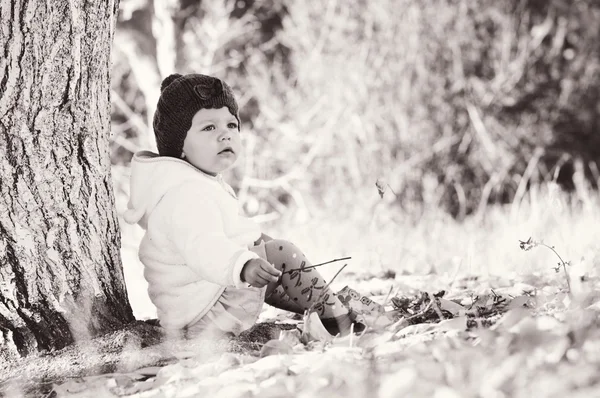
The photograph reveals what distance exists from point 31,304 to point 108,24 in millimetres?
1021

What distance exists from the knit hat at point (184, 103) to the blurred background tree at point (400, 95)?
445cm

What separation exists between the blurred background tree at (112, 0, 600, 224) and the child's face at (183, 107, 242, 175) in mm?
4483

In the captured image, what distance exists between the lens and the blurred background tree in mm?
7816

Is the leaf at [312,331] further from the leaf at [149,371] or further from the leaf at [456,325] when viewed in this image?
the leaf at [149,371]

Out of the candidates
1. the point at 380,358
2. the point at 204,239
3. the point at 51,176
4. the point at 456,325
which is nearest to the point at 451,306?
the point at 456,325

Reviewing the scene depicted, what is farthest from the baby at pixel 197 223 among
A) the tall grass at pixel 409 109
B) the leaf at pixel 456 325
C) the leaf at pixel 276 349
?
the tall grass at pixel 409 109

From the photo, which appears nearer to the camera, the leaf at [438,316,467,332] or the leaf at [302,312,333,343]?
the leaf at [438,316,467,332]

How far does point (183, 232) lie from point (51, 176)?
1.61ft

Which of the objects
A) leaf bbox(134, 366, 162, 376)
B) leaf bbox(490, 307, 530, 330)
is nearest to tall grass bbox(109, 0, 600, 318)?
leaf bbox(134, 366, 162, 376)

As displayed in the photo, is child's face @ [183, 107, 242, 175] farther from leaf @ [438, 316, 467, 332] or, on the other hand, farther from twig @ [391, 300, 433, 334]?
leaf @ [438, 316, 467, 332]

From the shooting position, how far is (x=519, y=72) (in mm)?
8750

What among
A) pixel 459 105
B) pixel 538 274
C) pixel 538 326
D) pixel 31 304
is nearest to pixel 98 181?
pixel 31 304

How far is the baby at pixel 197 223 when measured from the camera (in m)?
2.67

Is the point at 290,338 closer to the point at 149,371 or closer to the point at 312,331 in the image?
the point at 312,331
